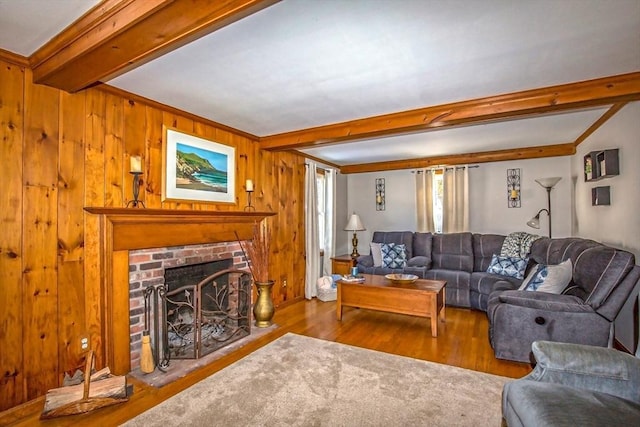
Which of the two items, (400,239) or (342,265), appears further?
(342,265)

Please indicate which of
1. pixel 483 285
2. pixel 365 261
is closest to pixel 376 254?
pixel 365 261

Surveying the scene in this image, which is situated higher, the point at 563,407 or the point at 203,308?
the point at 563,407

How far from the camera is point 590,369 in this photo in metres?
1.52

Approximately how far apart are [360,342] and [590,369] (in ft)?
6.65

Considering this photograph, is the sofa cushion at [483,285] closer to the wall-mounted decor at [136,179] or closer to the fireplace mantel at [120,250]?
the fireplace mantel at [120,250]

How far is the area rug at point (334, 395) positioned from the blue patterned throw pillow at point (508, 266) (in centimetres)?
210

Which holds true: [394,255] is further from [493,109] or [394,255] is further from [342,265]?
[493,109]

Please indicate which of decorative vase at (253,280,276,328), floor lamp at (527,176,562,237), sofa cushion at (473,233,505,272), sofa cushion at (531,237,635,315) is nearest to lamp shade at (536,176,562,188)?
floor lamp at (527,176,562,237)

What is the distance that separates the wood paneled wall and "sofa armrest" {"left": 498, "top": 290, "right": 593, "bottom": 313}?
335cm

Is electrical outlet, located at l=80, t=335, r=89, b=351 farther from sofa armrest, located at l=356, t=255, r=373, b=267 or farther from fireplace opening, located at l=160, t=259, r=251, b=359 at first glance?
sofa armrest, located at l=356, t=255, r=373, b=267

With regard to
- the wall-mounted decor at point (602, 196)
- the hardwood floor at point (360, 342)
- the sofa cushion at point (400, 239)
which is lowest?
the hardwood floor at point (360, 342)

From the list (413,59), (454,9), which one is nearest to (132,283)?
(413,59)

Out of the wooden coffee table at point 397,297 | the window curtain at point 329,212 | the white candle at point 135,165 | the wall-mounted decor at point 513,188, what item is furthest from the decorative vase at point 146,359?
the wall-mounted decor at point 513,188

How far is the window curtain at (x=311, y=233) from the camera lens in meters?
5.09
